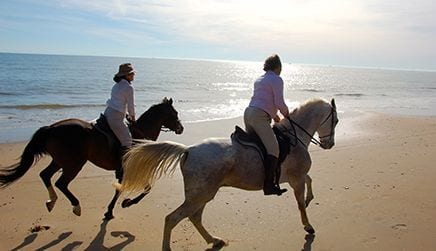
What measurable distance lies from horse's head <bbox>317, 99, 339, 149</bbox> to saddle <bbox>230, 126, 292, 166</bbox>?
805 millimetres

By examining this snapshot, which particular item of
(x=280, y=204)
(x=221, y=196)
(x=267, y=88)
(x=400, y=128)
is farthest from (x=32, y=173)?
(x=400, y=128)

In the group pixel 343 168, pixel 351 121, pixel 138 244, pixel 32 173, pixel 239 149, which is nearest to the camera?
pixel 239 149

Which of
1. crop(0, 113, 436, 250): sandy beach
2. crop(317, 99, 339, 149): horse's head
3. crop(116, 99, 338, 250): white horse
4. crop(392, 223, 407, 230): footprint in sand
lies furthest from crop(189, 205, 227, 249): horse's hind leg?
crop(392, 223, 407, 230): footprint in sand

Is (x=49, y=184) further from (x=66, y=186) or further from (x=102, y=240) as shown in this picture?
(x=102, y=240)

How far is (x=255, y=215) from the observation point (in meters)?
6.90

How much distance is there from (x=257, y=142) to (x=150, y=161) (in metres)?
1.46

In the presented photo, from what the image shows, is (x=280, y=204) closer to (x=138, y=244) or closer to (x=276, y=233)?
(x=276, y=233)

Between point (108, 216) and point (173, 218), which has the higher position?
point (173, 218)

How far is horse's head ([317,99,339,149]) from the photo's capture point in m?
6.30

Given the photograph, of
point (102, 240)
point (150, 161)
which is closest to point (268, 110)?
point (150, 161)

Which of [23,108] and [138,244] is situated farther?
[23,108]

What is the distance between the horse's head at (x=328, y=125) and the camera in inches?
248

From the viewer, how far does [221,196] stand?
7.82 metres

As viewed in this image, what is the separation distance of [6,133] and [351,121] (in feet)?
49.7
